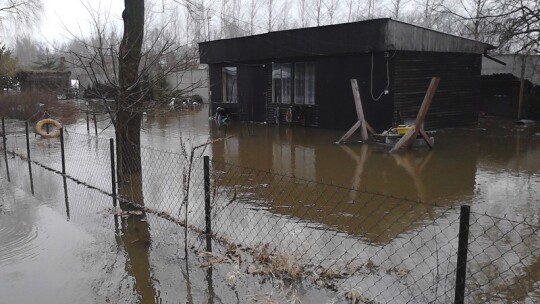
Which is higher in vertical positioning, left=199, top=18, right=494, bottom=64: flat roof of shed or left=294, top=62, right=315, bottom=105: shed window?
left=199, top=18, right=494, bottom=64: flat roof of shed

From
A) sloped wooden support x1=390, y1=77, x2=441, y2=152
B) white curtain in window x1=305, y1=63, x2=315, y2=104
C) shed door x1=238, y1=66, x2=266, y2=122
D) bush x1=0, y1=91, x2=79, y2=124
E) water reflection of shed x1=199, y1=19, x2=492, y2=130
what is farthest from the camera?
bush x1=0, y1=91, x2=79, y2=124

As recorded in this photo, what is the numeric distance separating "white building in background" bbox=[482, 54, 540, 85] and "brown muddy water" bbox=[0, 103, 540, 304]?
9.32m

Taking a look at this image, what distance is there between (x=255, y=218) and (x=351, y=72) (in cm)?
1078

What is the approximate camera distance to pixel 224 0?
2383 inches

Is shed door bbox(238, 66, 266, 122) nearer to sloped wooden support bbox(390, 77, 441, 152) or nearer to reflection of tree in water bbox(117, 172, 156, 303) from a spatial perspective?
sloped wooden support bbox(390, 77, 441, 152)

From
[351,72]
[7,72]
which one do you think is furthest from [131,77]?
[7,72]

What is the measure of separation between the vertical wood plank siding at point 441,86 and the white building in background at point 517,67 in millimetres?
3371

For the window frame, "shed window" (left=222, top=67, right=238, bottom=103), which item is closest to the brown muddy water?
the window frame

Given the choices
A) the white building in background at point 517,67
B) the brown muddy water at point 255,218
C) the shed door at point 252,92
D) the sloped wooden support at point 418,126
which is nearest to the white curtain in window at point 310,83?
the shed door at point 252,92

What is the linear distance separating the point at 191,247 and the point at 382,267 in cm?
200

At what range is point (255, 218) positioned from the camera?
6.35 meters

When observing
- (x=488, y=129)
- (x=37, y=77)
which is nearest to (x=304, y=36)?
(x=488, y=129)

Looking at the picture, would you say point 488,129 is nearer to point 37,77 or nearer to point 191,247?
point 191,247

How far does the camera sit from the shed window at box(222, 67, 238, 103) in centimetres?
2119
